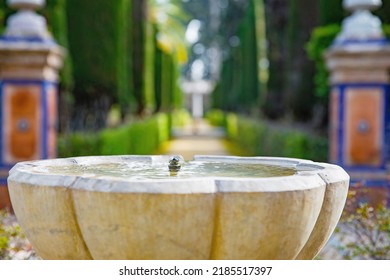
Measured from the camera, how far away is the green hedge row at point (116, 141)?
915cm

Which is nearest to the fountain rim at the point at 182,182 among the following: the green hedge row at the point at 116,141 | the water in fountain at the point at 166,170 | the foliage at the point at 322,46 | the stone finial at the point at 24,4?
the water in fountain at the point at 166,170

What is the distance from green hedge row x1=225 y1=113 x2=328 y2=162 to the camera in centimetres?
915

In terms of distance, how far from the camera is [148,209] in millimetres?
3014

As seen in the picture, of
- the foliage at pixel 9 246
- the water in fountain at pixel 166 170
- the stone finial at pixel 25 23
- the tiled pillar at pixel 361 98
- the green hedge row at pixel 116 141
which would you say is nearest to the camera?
the water in fountain at pixel 166 170

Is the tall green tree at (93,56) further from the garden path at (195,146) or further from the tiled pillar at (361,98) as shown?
the tiled pillar at (361,98)

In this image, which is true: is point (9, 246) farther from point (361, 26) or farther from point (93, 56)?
point (93, 56)

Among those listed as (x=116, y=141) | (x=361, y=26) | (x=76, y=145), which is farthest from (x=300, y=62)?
(x=76, y=145)

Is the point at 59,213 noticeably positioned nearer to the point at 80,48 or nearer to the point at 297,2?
the point at 80,48

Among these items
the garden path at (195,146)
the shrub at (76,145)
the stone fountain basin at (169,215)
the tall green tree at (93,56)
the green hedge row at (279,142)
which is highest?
the tall green tree at (93,56)

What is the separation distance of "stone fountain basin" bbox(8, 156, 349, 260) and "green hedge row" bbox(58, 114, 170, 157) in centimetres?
560

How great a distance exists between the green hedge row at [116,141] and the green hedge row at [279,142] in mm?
2696

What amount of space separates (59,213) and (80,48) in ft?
30.3

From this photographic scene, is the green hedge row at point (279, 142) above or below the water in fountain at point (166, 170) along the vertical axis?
below

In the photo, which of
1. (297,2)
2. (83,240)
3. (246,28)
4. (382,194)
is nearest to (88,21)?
(297,2)
